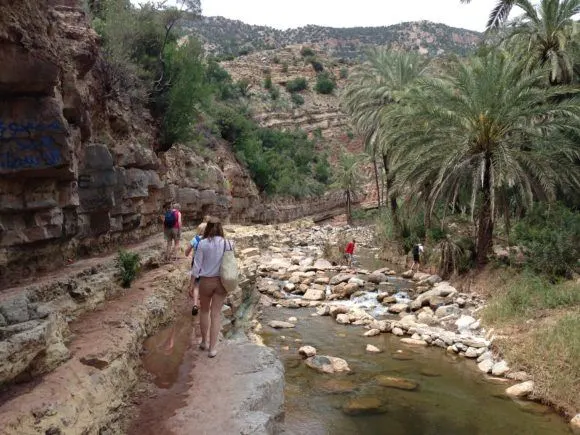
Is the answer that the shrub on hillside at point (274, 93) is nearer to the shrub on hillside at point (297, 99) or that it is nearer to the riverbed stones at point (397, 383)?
the shrub on hillside at point (297, 99)

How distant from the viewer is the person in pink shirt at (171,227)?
36.7 ft

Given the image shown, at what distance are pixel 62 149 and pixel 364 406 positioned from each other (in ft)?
20.1

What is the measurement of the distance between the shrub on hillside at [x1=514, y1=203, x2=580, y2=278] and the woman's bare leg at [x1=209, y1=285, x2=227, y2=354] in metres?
9.92

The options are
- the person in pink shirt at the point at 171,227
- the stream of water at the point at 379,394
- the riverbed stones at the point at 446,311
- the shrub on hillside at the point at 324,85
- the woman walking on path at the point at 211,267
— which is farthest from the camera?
the shrub on hillside at the point at 324,85

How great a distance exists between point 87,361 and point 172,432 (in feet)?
4.07

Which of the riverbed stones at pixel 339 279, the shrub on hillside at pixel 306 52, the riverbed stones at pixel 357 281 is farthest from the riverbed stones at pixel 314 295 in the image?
the shrub on hillside at pixel 306 52

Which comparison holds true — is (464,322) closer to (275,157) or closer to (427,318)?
(427,318)

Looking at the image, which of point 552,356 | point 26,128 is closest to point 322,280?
point 552,356

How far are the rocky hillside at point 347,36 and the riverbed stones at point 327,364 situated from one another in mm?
92800

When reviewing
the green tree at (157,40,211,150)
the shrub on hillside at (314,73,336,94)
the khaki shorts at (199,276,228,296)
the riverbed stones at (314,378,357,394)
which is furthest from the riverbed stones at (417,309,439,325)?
the shrub on hillside at (314,73,336,94)

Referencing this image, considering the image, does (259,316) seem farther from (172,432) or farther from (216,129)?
(216,129)

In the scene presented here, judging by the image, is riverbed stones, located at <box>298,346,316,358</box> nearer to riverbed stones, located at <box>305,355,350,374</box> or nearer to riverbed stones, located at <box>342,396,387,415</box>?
riverbed stones, located at <box>305,355,350,374</box>

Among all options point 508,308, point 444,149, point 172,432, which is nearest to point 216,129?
point 444,149

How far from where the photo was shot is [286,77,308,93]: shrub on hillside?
247 feet
